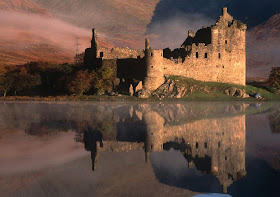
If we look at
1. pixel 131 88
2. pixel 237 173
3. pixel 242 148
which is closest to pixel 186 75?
pixel 131 88

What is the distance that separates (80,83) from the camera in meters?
51.3

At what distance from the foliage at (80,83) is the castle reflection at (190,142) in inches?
1206

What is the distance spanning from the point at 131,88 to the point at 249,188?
4164 centimetres

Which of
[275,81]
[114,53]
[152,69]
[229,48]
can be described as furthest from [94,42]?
[275,81]

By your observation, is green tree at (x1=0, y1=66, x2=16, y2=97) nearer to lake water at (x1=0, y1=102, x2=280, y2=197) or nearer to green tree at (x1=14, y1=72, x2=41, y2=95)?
green tree at (x1=14, y1=72, x2=41, y2=95)

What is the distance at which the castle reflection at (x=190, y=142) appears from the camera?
35.9 feet

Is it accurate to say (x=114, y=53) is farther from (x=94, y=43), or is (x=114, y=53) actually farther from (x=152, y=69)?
(x=152, y=69)

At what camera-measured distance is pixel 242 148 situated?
13648 mm

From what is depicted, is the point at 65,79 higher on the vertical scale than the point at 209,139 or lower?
higher

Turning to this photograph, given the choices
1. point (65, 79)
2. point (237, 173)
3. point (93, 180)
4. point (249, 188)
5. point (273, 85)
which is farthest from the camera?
point (273, 85)

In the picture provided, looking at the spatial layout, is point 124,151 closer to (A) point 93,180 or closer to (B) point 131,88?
(A) point 93,180

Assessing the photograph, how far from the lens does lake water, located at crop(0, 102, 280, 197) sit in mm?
8914

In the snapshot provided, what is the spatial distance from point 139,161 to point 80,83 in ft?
134

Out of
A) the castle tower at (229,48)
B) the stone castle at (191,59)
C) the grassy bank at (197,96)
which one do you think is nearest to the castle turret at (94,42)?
the stone castle at (191,59)
